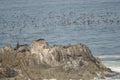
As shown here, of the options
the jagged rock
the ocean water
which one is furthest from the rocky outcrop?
the ocean water

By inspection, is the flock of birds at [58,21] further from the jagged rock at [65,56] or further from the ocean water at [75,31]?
the jagged rock at [65,56]

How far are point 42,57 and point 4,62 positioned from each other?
419 centimetres

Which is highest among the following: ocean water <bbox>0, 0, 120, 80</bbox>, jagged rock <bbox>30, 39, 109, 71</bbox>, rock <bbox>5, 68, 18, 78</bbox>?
jagged rock <bbox>30, 39, 109, 71</bbox>

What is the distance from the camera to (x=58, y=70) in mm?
55875

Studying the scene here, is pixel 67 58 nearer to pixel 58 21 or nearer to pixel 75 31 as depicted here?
pixel 75 31

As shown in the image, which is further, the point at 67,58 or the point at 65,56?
the point at 65,56

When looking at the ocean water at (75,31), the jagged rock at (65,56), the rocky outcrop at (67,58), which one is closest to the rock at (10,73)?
the rocky outcrop at (67,58)

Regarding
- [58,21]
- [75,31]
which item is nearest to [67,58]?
[75,31]

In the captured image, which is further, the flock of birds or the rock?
the flock of birds

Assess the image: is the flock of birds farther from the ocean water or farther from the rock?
the rock

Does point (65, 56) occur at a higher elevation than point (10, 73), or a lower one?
higher

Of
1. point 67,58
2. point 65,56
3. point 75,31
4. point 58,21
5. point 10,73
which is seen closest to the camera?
point 10,73

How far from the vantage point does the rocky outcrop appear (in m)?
56.2

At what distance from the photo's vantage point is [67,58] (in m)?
57.4
